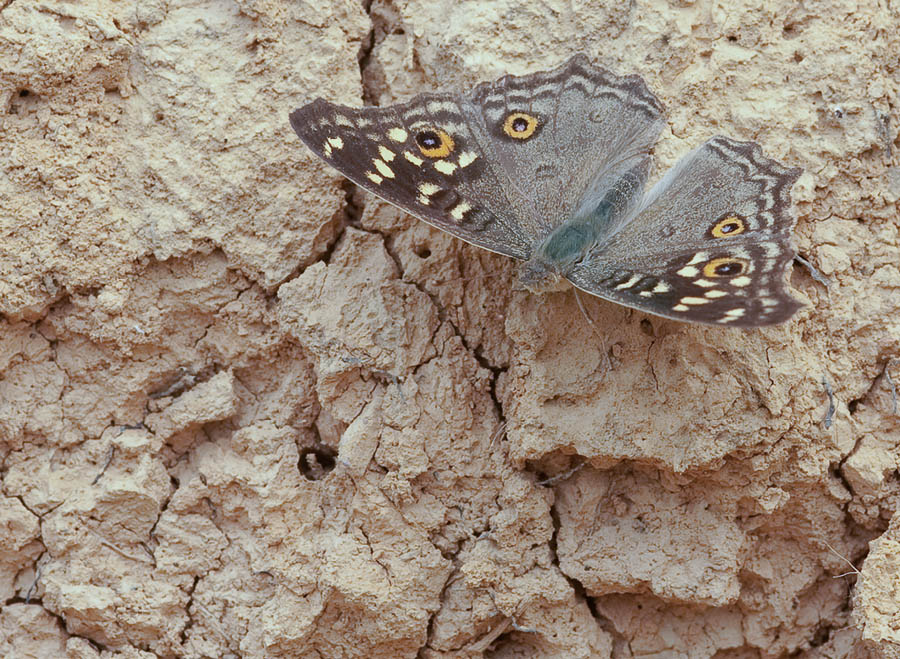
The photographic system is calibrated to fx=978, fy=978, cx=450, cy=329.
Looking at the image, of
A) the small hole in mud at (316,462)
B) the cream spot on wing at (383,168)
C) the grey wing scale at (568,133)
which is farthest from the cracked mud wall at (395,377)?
the cream spot on wing at (383,168)

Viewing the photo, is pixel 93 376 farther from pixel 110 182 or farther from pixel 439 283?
pixel 439 283

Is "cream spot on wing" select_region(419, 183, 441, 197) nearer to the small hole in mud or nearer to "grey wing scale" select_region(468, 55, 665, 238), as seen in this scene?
"grey wing scale" select_region(468, 55, 665, 238)

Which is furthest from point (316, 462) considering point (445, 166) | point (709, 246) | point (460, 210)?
point (709, 246)

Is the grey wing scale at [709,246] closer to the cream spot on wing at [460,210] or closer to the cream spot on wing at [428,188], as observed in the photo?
the cream spot on wing at [460,210]

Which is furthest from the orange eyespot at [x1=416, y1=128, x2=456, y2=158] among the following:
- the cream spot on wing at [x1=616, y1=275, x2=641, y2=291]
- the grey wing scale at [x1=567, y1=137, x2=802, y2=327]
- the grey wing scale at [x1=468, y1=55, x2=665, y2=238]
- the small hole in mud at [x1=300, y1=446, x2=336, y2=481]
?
the small hole in mud at [x1=300, y1=446, x2=336, y2=481]

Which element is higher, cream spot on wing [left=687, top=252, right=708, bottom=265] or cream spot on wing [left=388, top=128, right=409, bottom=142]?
cream spot on wing [left=388, top=128, right=409, bottom=142]
